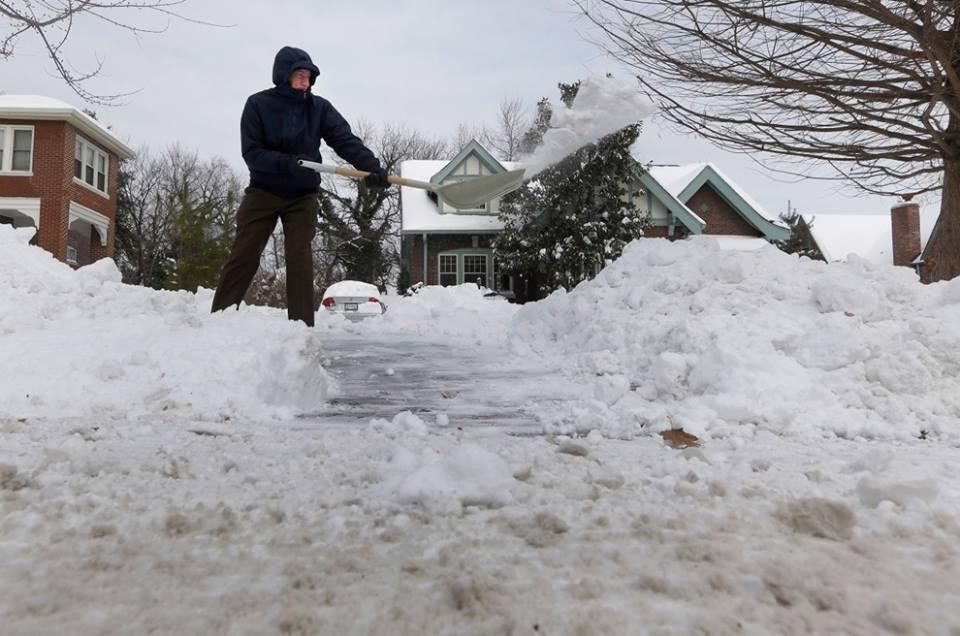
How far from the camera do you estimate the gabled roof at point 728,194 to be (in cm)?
2116

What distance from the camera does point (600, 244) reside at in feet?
54.1

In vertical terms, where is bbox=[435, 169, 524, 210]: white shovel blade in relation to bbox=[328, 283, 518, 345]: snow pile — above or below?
above

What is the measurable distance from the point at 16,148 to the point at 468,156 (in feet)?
44.1

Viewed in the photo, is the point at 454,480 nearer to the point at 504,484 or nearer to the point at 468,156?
the point at 504,484

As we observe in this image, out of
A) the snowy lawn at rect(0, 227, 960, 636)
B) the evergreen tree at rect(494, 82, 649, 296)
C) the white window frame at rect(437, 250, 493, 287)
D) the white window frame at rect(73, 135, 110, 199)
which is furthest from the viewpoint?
the white window frame at rect(437, 250, 493, 287)

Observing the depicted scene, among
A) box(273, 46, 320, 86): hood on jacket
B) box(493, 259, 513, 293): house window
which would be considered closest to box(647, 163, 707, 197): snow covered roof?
box(493, 259, 513, 293): house window

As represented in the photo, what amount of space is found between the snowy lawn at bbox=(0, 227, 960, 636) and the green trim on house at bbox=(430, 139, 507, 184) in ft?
57.8

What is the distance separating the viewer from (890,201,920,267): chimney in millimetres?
25312

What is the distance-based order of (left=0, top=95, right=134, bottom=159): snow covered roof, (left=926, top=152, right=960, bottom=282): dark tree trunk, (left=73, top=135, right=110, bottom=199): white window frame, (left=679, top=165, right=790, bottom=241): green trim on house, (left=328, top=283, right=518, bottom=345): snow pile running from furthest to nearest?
(left=679, top=165, right=790, bottom=241): green trim on house
(left=73, top=135, right=110, bottom=199): white window frame
(left=0, top=95, right=134, bottom=159): snow covered roof
(left=328, top=283, right=518, bottom=345): snow pile
(left=926, top=152, right=960, bottom=282): dark tree trunk

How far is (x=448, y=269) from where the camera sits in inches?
868

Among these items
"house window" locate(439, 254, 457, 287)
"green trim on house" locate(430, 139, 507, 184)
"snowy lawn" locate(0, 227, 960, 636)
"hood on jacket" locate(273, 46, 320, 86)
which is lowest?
"snowy lawn" locate(0, 227, 960, 636)

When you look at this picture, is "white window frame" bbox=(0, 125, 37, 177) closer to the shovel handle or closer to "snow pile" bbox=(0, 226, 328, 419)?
"snow pile" bbox=(0, 226, 328, 419)

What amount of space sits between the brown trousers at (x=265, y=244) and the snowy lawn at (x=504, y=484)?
0.58 metres

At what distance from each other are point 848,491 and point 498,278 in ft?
64.7
